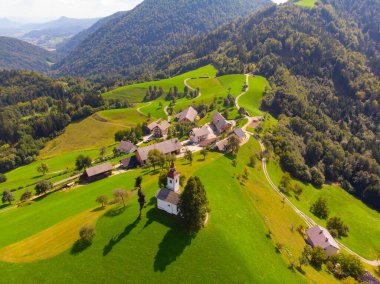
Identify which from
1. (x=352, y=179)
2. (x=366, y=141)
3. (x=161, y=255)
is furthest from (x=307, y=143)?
(x=161, y=255)

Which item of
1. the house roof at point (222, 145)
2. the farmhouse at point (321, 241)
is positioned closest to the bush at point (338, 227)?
the farmhouse at point (321, 241)

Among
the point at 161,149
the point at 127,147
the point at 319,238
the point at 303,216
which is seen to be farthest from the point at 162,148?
the point at 319,238

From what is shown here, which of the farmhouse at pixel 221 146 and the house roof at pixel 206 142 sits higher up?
the farmhouse at pixel 221 146

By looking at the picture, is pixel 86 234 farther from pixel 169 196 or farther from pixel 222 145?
pixel 222 145

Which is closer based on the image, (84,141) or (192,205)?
(192,205)

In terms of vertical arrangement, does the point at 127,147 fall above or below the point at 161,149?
below

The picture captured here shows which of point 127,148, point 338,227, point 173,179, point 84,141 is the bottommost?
point 84,141

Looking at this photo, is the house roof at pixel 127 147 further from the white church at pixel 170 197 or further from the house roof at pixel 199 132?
the white church at pixel 170 197

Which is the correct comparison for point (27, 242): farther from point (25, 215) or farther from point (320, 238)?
point (320, 238)
